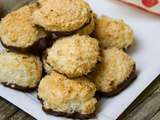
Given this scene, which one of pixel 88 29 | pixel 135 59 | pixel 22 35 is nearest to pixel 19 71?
pixel 22 35

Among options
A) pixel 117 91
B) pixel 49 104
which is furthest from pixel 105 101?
pixel 49 104

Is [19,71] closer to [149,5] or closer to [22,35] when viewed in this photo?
[22,35]

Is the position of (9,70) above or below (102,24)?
below

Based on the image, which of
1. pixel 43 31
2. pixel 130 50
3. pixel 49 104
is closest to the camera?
pixel 49 104

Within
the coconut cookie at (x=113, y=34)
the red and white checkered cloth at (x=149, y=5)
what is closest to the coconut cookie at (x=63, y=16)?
the coconut cookie at (x=113, y=34)

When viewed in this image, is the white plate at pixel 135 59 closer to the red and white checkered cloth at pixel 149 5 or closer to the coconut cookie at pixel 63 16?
the red and white checkered cloth at pixel 149 5

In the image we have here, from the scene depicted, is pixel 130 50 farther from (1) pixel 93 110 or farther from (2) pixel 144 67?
(1) pixel 93 110

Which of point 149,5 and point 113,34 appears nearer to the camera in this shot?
point 113,34
